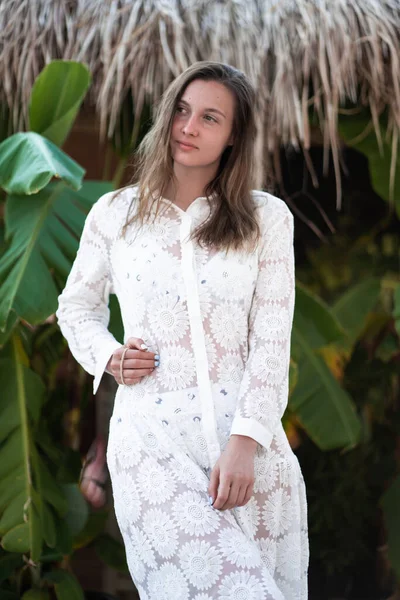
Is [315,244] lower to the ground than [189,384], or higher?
lower

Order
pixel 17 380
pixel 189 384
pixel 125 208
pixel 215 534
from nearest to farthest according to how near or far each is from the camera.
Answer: pixel 215 534
pixel 189 384
pixel 125 208
pixel 17 380

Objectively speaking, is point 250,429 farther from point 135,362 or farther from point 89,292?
point 89,292

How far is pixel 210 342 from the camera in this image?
2.20 metres

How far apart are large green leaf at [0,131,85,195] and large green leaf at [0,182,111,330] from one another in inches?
5.9

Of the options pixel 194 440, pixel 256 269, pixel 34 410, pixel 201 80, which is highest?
pixel 201 80

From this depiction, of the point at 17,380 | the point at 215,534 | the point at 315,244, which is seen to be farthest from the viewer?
the point at 315,244

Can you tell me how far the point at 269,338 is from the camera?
7.23 ft

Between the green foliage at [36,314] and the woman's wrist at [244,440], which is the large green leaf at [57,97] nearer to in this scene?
the green foliage at [36,314]

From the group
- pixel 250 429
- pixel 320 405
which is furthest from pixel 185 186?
pixel 320 405

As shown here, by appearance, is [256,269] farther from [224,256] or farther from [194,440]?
[194,440]

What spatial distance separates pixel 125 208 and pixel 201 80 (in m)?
0.34

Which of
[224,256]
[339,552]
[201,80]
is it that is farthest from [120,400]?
[339,552]

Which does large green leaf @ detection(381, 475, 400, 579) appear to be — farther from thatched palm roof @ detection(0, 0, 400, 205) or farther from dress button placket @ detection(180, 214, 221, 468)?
dress button placket @ detection(180, 214, 221, 468)

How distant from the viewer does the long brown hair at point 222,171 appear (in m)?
2.25
